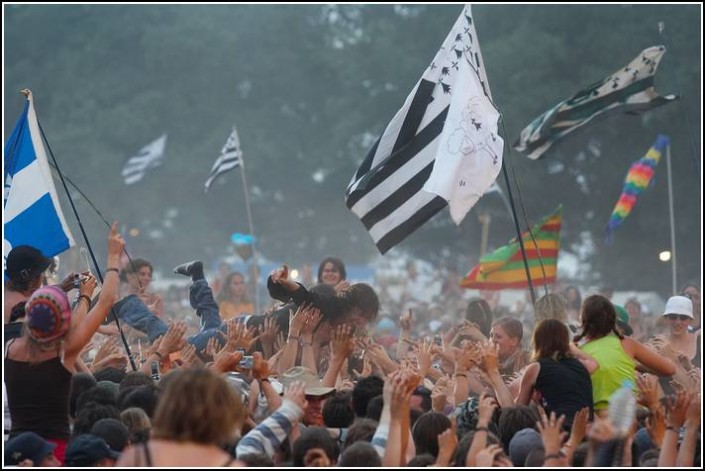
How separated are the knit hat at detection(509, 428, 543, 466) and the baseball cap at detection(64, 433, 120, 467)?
1.85 m

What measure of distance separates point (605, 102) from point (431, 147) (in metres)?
3.52

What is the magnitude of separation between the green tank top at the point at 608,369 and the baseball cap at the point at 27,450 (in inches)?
116

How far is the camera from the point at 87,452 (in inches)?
243

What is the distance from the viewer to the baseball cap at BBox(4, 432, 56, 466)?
6.27 m

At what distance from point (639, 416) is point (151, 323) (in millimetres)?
4177

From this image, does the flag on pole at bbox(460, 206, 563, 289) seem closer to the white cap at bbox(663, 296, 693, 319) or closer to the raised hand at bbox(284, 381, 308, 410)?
the white cap at bbox(663, 296, 693, 319)

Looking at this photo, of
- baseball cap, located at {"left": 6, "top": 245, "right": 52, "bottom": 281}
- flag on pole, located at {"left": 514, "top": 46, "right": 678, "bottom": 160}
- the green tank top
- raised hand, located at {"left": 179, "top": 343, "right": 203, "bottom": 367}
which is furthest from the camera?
flag on pole, located at {"left": 514, "top": 46, "right": 678, "bottom": 160}

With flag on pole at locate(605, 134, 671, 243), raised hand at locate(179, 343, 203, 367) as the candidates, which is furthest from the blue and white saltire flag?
flag on pole at locate(605, 134, 671, 243)

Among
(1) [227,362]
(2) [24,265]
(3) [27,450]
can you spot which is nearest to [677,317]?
(1) [227,362]

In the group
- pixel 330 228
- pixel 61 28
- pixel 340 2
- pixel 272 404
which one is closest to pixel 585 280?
pixel 330 228

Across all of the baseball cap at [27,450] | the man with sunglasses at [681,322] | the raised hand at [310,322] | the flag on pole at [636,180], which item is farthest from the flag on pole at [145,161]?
the baseball cap at [27,450]

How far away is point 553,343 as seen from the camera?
742 centimetres

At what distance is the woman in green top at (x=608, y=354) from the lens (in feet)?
24.4

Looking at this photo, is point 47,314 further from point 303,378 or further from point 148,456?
point 148,456
